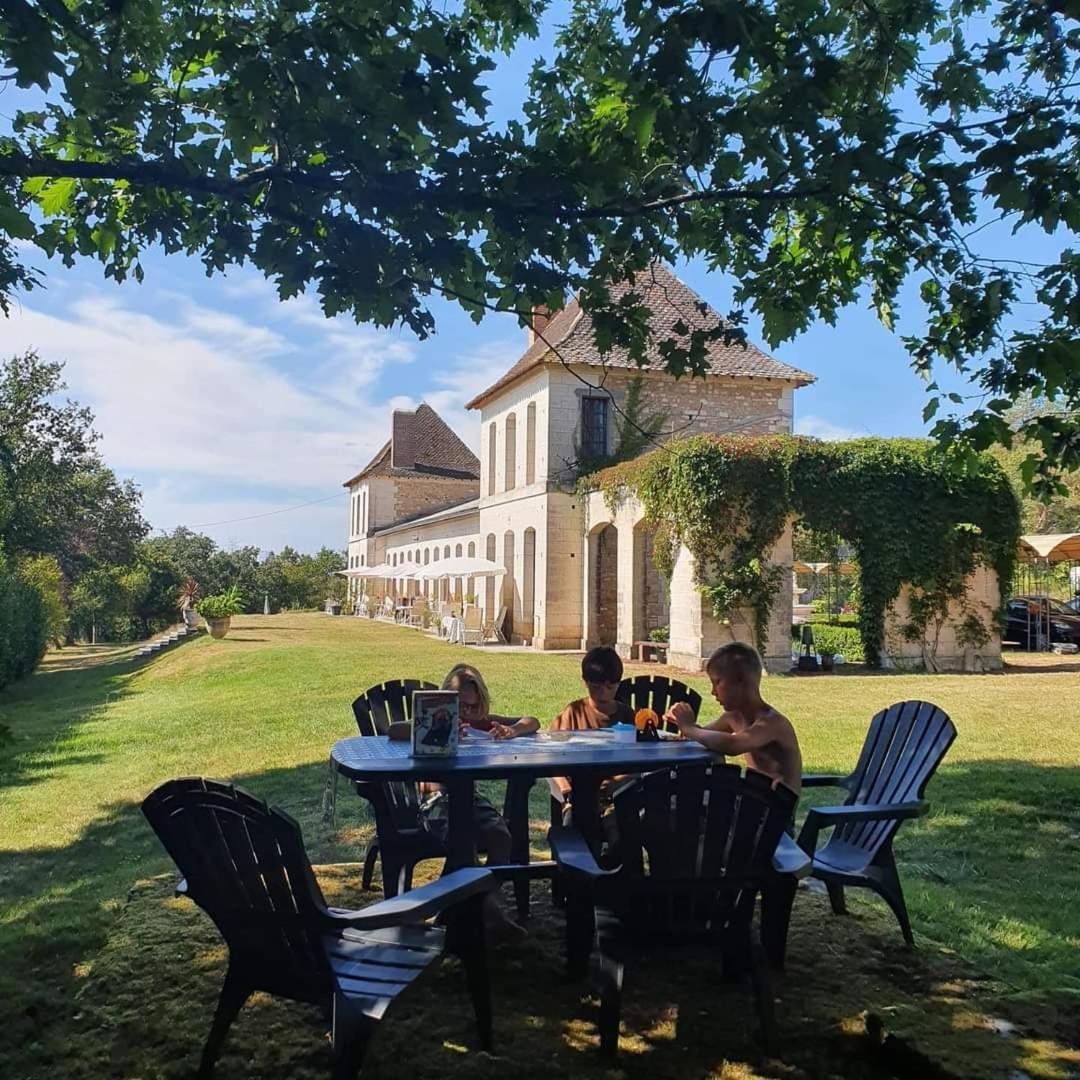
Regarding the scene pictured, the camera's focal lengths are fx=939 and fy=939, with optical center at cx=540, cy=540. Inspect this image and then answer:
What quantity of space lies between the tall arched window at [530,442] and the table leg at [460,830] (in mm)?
19803

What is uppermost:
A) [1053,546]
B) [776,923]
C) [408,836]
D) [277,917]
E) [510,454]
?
[510,454]

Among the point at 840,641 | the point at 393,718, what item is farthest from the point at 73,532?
the point at 393,718

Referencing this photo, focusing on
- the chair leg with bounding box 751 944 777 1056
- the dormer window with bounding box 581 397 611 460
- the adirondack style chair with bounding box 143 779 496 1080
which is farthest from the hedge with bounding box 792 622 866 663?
the adirondack style chair with bounding box 143 779 496 1080

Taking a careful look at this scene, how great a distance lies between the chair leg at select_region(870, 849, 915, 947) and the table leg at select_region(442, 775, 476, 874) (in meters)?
1.56

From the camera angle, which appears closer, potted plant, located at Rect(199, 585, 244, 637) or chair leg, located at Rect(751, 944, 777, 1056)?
chair leg, located at Rect(751, 944, 777, 1056)

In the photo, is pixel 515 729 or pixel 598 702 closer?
pixel 515 729

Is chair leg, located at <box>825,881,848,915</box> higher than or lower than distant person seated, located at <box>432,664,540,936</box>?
lower

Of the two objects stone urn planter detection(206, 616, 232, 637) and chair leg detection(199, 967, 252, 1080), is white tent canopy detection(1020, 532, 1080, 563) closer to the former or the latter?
stone urn planter detection(206, 616, 232, 637)

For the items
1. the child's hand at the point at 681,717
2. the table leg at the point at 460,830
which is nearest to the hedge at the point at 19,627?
the table leg at the point at 460,830

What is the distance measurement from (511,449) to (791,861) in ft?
75.2

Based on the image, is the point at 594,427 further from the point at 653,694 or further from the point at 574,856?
the point at 574,856

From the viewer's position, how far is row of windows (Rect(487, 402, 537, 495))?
23641mm

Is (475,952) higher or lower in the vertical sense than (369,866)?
higher

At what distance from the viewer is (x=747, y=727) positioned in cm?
375
